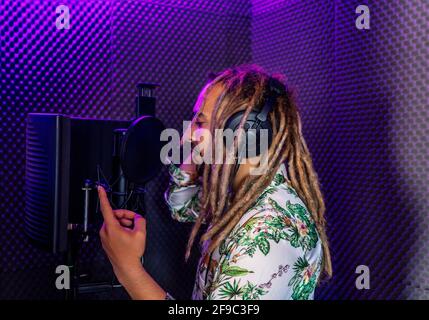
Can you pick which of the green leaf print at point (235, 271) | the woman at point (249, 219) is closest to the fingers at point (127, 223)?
the woman at point (249, 219)

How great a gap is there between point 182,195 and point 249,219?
2.00 ft

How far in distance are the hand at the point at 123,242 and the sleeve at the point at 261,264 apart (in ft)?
0.70

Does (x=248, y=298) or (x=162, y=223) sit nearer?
(x=248, y=298)

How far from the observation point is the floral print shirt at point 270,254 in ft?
3.17

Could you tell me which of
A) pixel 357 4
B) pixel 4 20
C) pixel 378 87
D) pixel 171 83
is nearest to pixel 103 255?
pixel 171 83

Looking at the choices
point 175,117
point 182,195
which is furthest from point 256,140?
point 175,117

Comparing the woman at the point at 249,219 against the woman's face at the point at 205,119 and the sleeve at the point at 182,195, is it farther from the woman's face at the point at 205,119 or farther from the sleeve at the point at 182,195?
the sleeve at the point at 182,195

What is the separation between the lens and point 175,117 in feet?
8.16

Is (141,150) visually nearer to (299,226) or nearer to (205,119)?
(205,119)

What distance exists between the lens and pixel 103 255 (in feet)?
7.54

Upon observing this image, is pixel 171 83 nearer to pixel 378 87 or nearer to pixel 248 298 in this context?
pixel 378 87

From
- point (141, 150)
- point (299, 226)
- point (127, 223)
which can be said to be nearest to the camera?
point (299, 226)
